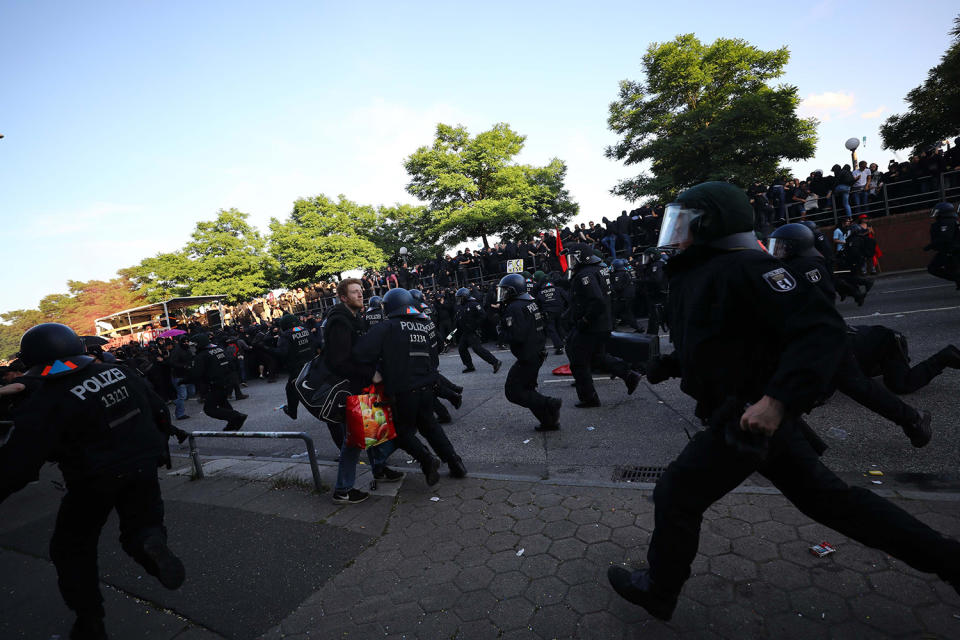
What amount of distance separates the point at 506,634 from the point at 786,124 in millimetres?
28496

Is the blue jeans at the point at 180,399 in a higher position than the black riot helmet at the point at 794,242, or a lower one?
lower

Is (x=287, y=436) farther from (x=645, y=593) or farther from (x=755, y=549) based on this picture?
(x=755, y=549)

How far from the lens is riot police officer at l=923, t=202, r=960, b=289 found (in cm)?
805

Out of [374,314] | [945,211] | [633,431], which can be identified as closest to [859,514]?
[633,431]

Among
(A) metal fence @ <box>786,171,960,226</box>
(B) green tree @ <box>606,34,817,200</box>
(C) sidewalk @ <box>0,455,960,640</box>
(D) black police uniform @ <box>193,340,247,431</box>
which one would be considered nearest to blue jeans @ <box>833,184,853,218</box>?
(A) metal fence @ <box>786,171,960,226</box>

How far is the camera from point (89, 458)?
266 centimetres

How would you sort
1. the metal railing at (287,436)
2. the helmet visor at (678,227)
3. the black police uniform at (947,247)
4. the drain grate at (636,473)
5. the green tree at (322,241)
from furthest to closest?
the green tree at (322,241)
the black police uniform at (947,247)
the metal railing at (287,436)
the drain grate at (636,473)
the helmet visor at (678,227)

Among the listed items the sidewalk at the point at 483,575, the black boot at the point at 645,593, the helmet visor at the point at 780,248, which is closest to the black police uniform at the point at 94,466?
the sidewalk at the point at 483,575

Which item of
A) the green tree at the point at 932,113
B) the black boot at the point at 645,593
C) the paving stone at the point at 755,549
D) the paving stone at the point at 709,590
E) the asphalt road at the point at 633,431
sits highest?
the green tree at the point at 932,113

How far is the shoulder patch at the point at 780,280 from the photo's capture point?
5.74ft

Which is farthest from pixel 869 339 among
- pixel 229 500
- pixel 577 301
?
pixel 229 500

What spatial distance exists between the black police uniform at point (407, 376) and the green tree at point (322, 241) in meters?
34.9

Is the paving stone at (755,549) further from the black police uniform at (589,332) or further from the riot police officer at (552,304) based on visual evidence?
the riot police officer at (552,304)

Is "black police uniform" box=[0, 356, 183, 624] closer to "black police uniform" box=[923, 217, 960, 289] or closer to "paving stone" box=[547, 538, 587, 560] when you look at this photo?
"paving stone" box=[547, 538, 587, 560]
